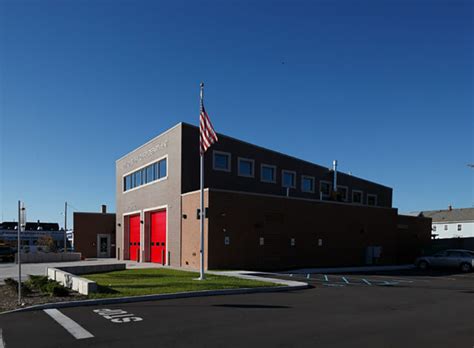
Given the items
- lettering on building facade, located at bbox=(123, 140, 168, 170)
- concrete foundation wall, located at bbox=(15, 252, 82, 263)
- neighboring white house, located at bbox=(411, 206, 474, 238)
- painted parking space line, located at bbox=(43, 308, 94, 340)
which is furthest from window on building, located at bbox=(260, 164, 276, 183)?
neighboring white house, located at bbox=(411, 206, 474, 238)

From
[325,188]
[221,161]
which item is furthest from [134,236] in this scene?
[325,188]

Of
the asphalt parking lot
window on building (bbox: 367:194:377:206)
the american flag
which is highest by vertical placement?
the american flag

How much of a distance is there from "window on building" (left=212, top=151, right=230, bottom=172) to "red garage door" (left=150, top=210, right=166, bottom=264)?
194 inches

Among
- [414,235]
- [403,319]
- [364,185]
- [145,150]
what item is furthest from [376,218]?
[403,319]

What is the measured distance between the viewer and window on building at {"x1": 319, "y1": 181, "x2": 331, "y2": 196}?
1515 inches

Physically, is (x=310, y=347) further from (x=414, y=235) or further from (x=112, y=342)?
(x=414, y=235)

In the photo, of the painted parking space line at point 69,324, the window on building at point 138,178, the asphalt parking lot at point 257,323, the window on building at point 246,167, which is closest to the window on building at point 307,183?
the window on building at point 246,167

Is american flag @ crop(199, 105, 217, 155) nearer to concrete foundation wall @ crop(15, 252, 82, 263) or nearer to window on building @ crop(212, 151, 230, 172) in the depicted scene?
window on building @ crop(212, 151, 230, 172)

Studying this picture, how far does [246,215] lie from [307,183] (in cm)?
1231

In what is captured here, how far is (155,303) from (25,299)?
3712 millimetres

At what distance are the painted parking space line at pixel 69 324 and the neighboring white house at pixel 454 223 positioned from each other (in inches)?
2340

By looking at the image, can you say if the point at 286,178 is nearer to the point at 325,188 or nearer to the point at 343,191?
the point at 325,188

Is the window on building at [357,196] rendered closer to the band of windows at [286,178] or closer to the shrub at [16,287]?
the band of windows at [286,178]

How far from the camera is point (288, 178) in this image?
35.5m
